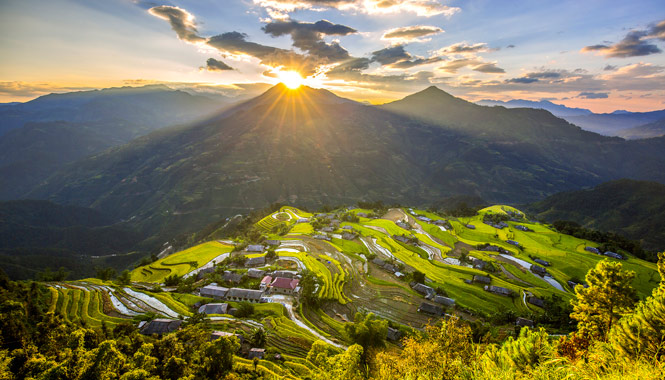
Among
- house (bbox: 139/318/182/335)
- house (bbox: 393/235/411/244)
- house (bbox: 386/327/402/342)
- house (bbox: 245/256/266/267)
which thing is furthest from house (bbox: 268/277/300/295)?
house (bbox: 393/235/411/244)

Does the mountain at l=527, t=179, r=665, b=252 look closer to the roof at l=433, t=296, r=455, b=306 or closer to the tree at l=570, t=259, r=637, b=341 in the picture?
the roof at l=433, t=296, r=455, b=306

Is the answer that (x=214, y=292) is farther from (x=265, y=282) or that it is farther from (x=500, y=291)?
(x=500, y=291)

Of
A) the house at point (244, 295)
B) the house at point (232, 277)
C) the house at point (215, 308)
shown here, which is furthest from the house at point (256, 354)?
the house at point (232, 277)

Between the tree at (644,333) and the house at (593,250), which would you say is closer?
the tree at (644,333)

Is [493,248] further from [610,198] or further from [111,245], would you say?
[111,245]

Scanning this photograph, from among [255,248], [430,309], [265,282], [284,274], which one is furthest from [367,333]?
[255,248]

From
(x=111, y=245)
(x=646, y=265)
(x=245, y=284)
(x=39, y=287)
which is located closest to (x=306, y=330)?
(x=245, y=284)

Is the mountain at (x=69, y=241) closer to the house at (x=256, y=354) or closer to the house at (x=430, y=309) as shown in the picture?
the house at (x=256, y=354)
